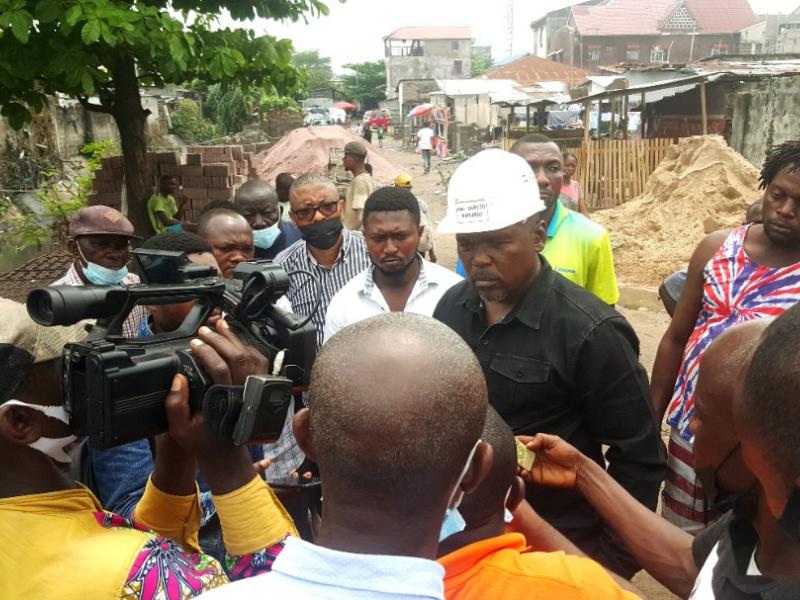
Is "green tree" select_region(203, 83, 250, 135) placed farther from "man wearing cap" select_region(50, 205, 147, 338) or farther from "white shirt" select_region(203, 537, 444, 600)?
"white shirt" select_region(203, 537, 444, 600)

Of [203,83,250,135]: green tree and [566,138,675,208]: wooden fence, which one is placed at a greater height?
[203,83,250,135]: green tree

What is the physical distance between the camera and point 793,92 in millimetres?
12484

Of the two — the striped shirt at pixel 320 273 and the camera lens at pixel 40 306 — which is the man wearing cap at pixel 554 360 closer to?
the camera lens at pixel 40 306

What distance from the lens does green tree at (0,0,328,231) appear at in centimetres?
399

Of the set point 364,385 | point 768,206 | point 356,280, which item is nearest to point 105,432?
point 364,385

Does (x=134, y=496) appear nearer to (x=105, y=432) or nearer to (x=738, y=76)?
(x=105, y=432)

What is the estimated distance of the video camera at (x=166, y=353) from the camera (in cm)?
124

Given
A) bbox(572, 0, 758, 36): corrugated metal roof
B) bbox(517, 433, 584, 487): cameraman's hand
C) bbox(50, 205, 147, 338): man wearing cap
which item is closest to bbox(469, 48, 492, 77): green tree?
bbox(572, 0, 758, 36): corrugated metal roof

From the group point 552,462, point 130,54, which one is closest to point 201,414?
point 552,462

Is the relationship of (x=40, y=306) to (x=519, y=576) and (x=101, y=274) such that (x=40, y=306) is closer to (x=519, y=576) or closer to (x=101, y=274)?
(x=519, y=576)

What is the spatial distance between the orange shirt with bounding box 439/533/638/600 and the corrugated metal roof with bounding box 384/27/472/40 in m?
61.9

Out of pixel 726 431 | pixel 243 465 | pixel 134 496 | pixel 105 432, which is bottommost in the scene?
pixel 134 496

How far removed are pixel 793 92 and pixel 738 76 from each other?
1.64 metres

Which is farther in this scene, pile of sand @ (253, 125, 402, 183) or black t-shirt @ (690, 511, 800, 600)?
pile of sand @ (253, 125, 402, 183)
